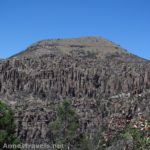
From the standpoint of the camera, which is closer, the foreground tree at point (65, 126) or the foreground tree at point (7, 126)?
the foreground tree at point (7, 126)

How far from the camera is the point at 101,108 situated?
16900cm

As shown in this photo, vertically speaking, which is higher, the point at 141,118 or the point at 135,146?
the point at 141,118

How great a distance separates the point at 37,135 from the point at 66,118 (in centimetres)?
8568

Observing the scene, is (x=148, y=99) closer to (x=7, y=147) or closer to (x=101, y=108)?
(x=101, y=108)

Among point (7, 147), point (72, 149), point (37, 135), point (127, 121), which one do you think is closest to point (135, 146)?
point (127, 121)

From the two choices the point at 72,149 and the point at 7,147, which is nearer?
the point at 7,147

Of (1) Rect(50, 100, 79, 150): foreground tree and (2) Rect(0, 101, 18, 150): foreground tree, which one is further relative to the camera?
(1) Rect(50, 100, 79, 150): foreground tree

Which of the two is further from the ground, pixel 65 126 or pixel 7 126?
pixel 65 126

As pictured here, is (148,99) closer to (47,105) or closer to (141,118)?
(47,105)

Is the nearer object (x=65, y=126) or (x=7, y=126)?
(x=7, y=126)

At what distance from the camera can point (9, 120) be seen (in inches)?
1374

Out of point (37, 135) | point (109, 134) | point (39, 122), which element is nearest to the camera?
point (109, 134)

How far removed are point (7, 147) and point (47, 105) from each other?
152 m

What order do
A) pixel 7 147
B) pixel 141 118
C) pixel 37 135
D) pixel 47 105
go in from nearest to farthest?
1. pixel 141 118
2. pixel 7 147
3. pixel 37 135
4. pixel 47 105
